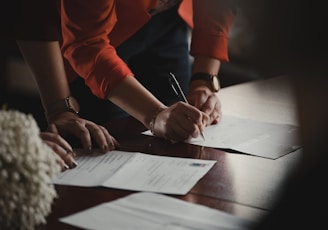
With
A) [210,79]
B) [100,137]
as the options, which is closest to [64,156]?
[100,137]

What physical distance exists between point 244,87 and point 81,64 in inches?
25.5

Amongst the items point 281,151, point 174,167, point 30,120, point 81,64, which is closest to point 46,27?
point 81,64

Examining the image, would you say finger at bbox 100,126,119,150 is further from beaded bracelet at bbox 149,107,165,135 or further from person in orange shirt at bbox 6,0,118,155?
beaded bracelet at bbox 149,107,165,135

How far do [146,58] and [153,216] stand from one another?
3.30ft

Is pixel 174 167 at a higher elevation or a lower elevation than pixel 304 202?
lower

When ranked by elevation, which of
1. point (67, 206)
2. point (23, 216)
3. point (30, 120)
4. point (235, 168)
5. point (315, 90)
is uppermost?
point (315, 90)

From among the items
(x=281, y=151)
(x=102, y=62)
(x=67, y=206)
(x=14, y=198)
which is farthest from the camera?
(x=102, y=62)

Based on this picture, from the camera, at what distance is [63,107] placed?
4.77 ft

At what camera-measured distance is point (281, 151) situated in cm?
127

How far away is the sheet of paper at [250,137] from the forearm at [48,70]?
Answer: 0.90ft

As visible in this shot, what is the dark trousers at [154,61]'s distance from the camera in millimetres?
1711

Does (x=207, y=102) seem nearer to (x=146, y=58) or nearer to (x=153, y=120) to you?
(x=153, y=120)

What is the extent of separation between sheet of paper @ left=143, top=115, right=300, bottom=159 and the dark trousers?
0.99 ft

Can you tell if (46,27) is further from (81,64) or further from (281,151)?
(281,151)
